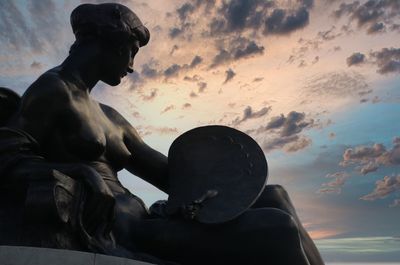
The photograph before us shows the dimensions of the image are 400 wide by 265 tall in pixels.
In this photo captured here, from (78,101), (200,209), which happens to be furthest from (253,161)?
(78,101)

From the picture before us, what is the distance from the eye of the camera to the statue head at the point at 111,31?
18.9ft

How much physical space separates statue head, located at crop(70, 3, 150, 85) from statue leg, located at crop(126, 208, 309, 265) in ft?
5.45

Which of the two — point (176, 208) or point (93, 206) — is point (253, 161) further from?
point (93, 206)

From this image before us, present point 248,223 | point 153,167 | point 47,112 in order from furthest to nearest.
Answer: point 153,167
point 47,112
point 248,223

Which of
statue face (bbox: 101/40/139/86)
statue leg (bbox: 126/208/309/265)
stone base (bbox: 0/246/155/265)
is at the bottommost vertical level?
stone base (bbox: 0/246/155/265)

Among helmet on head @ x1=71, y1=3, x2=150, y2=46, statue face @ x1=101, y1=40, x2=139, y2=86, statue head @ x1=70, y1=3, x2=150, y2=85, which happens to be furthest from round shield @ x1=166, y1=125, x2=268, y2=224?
helmet on head @ x1=71, y1=3, x2=150, y2=46

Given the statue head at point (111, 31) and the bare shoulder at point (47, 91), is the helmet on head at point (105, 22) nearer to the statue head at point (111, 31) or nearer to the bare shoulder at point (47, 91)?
the statue head at point (111, 31)

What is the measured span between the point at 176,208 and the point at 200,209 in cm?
30

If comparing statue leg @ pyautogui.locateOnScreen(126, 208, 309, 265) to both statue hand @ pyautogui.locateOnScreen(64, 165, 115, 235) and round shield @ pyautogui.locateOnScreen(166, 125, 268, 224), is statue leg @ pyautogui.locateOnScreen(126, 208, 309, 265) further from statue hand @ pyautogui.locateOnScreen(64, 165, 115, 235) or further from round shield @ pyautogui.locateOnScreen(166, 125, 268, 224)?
statue hand @ pyautogui.locateOnScreen(64, 165, 115, 235)

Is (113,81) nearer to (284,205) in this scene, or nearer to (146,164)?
(146,164)

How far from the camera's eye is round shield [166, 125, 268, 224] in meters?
5.15

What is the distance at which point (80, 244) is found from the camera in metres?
4.52

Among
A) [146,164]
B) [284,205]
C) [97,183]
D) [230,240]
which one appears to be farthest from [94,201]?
[284,205]

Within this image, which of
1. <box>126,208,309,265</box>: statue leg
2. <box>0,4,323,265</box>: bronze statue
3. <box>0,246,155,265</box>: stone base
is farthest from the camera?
<box>126,208,309,265</box>: statue leg
